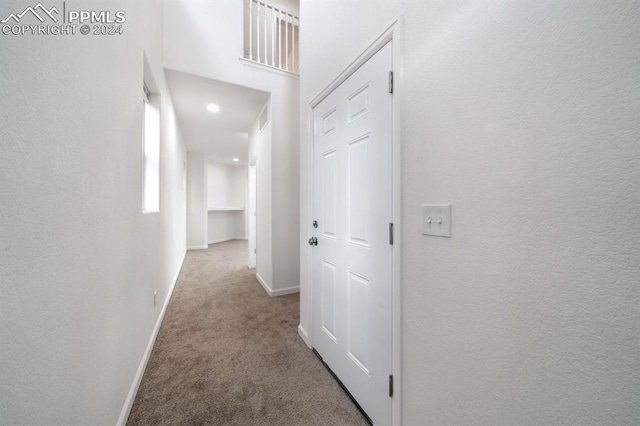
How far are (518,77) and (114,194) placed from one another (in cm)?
167

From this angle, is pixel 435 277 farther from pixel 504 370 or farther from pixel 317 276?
pixel 317 276

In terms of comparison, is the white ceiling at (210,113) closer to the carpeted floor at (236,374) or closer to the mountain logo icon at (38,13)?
the mountain logo icon at (38,13)

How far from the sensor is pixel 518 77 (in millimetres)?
671

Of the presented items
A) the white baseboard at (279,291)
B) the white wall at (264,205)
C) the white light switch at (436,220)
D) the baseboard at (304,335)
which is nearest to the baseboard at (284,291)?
the white baseboard at (279,291)

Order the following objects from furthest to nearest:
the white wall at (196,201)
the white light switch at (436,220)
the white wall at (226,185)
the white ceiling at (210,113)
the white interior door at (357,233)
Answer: the white wall at (226,185)
the white wall at (196,201)
the white ceiling at (210,113)
the white interior door at (357,233)
the white light switch at (436,220)

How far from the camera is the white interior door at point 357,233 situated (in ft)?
3.78

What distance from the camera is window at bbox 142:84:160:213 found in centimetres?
207

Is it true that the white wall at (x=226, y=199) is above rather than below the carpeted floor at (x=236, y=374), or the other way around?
above

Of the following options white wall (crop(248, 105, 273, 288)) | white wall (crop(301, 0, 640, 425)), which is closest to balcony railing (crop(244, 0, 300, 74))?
white wall (crop(248, 105, 273, 288))

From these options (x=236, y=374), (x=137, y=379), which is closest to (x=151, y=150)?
(x=137, y=379)

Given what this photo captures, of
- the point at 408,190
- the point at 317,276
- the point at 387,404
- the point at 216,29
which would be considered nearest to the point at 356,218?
the point at 408,190

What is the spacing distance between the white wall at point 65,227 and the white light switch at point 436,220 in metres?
1.25

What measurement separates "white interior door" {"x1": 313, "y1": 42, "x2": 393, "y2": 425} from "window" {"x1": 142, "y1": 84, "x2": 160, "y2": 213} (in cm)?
150

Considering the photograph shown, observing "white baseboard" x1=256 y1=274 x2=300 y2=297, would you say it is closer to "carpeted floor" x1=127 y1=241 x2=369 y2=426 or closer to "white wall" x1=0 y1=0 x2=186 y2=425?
"carpeted floor" x1=127 y1=241 x2=369 y2=426
